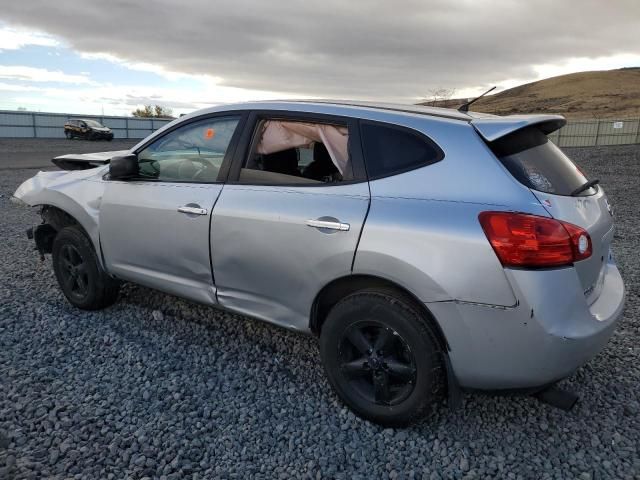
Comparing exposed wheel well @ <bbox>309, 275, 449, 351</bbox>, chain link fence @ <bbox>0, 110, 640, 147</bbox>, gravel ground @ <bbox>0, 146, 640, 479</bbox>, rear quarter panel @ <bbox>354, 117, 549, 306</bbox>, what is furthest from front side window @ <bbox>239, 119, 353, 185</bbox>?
chain link fence @ <bbox>0, 110, 640, 147</bbox>

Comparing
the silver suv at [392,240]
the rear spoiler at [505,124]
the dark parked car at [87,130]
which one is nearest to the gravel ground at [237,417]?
the silver suv at [392,240]

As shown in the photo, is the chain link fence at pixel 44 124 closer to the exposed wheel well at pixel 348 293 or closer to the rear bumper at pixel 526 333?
the exposed wheel well at pixel 348 293

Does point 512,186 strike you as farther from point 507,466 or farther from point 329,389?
→ point 329,389

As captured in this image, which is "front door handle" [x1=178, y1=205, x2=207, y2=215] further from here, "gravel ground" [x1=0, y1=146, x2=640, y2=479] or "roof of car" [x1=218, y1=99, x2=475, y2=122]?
"gravel ground" [x1=0, y1=146, x2=640, y2=479]

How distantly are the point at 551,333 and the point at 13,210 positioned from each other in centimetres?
924

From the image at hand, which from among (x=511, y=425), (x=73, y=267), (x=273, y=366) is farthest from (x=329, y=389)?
(x=73, y=267)

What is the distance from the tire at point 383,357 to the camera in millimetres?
2496

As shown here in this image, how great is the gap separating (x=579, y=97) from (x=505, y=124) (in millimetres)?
81372

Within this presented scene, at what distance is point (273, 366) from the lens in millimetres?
3408

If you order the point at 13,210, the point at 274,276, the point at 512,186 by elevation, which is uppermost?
the point at 512,186

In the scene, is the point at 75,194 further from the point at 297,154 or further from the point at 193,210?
the point at 297,154

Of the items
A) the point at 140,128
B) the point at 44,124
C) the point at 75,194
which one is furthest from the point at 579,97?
the point at 75,194

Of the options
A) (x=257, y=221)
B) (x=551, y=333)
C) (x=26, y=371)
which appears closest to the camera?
(x=551, y=333)

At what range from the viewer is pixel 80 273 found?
4.15 meters
